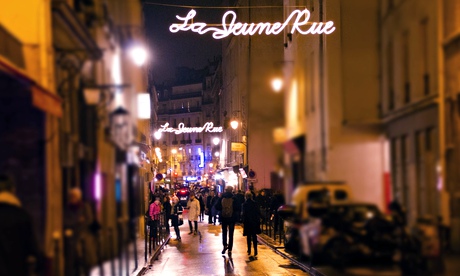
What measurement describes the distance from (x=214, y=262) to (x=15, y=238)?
19393 millimetres

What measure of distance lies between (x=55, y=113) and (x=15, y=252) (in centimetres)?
112

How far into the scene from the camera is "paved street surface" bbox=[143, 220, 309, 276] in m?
20.5

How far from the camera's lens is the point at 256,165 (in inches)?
169

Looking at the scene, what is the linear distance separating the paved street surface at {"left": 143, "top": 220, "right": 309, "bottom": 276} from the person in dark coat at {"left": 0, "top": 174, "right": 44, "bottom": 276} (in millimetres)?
15641

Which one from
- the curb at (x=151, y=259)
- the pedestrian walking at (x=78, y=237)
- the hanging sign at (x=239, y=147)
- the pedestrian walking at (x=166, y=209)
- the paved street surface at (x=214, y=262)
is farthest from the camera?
the pedestrian walking at (x=166, y=209)

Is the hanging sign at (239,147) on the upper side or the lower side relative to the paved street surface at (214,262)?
upper

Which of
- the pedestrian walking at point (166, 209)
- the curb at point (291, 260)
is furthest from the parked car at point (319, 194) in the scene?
the pedestrian walking at point (166, 209)

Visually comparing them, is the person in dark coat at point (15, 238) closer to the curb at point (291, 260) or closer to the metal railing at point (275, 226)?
the curb at point (291, 260)

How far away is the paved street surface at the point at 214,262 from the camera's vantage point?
67.1ft

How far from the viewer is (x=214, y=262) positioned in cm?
2328

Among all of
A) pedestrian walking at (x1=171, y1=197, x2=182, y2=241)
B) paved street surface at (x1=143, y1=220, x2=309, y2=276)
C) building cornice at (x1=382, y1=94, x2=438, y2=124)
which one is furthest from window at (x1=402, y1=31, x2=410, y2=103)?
pedestrian walking at (x1=171, y1=197, x2=182, y2=241)

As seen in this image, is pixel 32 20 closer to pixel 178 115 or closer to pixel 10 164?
pixel 10 164

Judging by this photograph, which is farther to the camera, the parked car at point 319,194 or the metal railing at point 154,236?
the metal railing at point 154,236

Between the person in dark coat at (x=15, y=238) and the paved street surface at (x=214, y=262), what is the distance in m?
15.6
